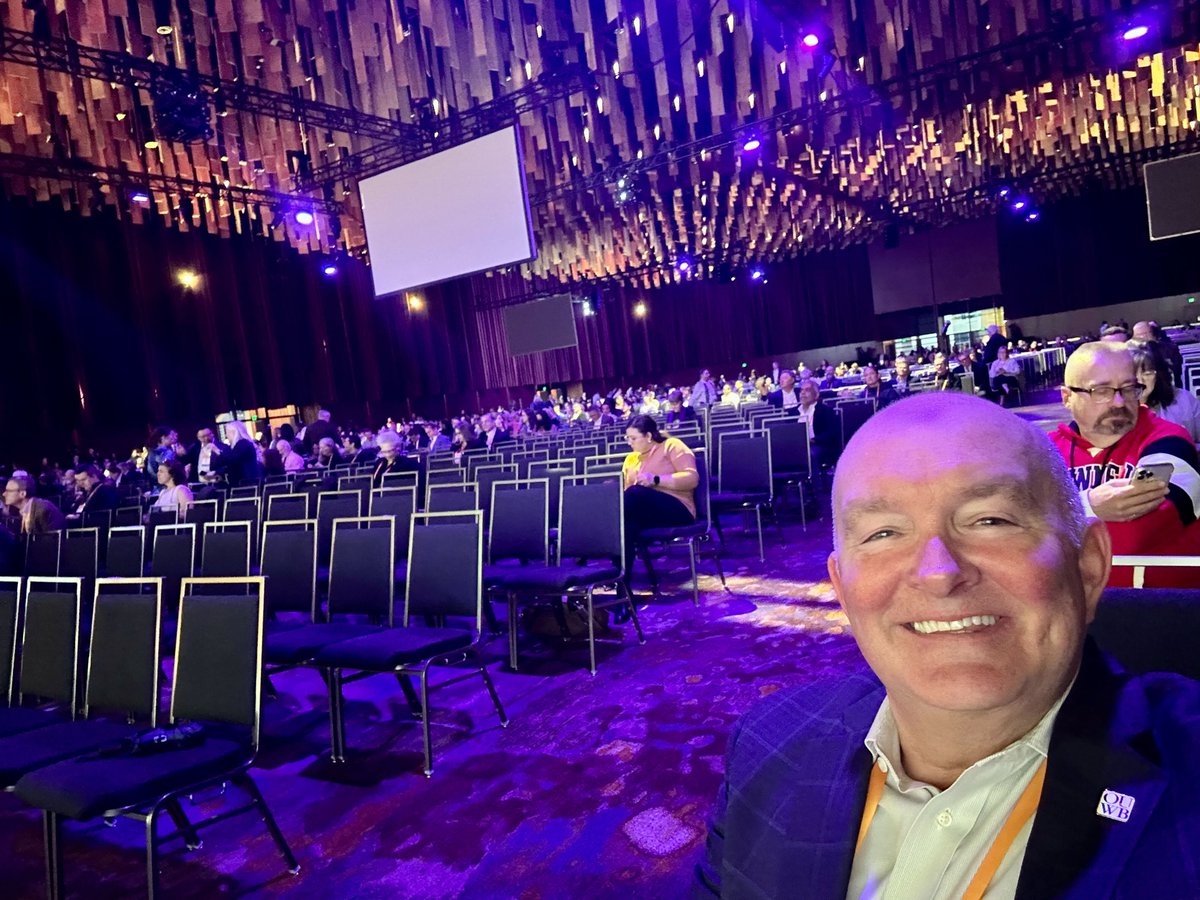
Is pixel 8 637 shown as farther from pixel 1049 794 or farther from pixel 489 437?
pixel 489 437

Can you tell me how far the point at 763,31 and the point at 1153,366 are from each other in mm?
6355

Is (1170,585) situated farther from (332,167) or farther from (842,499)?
(332,167)

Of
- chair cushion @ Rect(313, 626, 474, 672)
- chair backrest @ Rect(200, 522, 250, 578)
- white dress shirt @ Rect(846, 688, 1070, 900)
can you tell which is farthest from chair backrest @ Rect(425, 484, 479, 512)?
white dress shirt @ Rect(846, 688, 1070, 900)

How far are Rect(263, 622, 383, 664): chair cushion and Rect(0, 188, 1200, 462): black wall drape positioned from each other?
1290cm

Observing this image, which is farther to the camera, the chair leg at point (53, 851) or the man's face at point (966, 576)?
the chair leg at point (53, 851)

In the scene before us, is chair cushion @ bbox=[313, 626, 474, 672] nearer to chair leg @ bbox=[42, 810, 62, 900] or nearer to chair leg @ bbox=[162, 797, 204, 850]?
chair leg @ bbox=[162, 797, 204, 850]

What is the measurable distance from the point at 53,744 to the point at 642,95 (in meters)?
8.94

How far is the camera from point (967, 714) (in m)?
0.99

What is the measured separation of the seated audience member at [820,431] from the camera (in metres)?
7.65

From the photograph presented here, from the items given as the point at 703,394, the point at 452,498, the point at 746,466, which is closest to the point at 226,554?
the point at 452,498

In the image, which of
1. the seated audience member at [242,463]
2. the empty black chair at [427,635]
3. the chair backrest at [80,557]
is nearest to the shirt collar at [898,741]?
the empty black chair at [427,635]

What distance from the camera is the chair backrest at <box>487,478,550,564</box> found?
511 centimetres

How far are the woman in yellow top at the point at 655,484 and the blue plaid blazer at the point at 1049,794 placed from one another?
4185mm

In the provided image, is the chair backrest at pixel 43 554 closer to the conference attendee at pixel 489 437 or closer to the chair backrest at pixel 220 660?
the chair backrest at pixel 220 660
